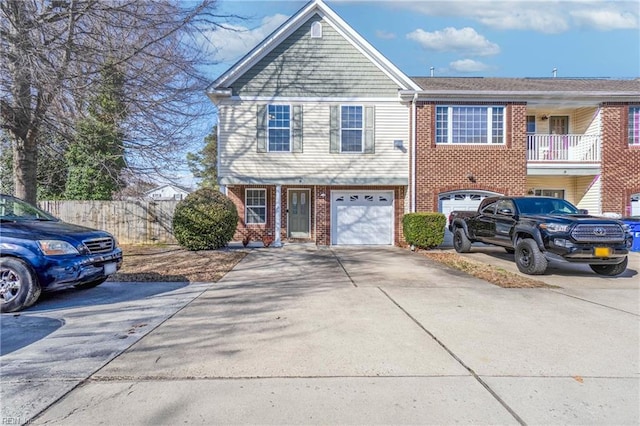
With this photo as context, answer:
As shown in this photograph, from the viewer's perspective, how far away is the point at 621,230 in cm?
825

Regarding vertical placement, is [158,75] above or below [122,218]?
above

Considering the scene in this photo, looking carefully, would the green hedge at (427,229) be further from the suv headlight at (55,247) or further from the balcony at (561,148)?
the suv headlight at (55,247)

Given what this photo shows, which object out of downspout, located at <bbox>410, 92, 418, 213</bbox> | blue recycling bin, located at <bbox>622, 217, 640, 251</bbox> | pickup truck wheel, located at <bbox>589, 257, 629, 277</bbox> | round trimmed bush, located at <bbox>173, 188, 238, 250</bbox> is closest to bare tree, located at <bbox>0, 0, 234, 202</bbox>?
round trimmed bush, located at <bbox>173, 188, 238, 250</bbox>

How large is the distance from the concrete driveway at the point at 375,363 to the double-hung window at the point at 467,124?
8741 mm

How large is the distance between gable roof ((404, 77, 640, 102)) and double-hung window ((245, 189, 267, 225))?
674cm

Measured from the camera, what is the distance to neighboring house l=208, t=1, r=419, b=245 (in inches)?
562

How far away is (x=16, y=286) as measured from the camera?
571cm

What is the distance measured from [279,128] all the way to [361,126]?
3090 millimetres

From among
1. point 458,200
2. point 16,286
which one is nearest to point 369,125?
point 458,200

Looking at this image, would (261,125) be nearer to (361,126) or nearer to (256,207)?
(256,207)

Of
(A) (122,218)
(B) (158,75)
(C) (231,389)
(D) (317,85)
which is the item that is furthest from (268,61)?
(C) (231,389)

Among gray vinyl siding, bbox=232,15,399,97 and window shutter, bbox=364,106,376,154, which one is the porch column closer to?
gray vinyl siding, bbox=232,15,399,97

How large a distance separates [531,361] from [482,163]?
11.7m

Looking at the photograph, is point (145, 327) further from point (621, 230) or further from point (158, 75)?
point (621, 230)
